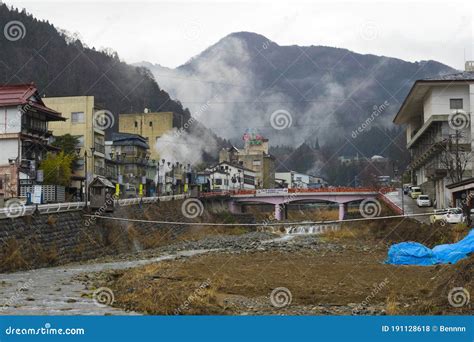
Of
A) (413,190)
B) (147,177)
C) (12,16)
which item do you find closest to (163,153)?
(147,177)

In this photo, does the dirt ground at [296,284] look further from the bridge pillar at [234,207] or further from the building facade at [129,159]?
the bridge pillar at [234,207]

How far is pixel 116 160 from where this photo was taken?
60.4m

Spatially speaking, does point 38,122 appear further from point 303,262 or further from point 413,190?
point 413,190

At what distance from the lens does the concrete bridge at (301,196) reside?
6556 centimetres

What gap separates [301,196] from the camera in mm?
68125

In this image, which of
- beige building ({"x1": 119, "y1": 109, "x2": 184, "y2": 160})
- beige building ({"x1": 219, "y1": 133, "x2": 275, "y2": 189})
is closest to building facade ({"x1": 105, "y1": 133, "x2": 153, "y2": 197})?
beige building ({"x1": 119, "y1": 109, "x2": 184, "y2": 160})

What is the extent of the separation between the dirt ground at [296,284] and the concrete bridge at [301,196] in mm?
32155

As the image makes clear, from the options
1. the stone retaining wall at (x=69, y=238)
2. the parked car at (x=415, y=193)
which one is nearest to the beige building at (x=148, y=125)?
the parked car at (x=415, y=193)

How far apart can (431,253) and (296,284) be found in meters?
6.77

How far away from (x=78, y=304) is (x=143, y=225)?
25.1 meters

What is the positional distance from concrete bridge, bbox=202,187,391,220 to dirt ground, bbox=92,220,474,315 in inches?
1266

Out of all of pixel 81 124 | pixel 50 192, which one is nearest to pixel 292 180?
pixel 81 124

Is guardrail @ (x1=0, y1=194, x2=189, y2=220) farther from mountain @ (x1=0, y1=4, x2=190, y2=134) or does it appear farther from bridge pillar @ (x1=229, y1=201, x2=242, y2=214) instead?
mountain @ (x1=0, y1=4, x2=190, y2=134)

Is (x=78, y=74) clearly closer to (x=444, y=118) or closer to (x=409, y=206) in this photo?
(x=409, y=206)
